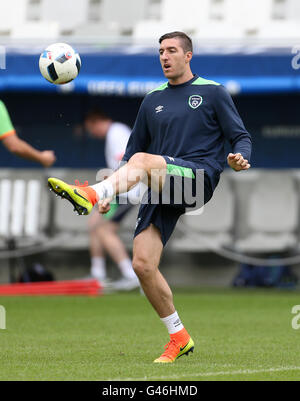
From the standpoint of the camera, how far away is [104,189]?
21.0ft

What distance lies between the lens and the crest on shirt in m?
7.18

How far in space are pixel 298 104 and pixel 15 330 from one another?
8.02m

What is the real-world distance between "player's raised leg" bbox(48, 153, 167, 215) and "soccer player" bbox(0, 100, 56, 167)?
10.8ft

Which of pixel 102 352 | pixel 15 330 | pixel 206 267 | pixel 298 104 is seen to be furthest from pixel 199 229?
pixel 102 352

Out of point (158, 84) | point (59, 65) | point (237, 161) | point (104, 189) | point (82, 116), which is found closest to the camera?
point (104, 189)

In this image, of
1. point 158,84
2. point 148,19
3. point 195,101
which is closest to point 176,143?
point 195,101

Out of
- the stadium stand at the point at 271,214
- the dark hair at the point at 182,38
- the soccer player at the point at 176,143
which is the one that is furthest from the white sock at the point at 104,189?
the stadium stand at the point at 271,214

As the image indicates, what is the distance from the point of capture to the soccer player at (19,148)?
32.2 feet

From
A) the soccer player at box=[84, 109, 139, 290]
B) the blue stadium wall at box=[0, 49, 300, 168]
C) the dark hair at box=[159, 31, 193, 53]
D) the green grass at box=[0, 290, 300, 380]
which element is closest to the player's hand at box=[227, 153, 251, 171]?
the dark hair at box=[159, 31, 193, 53]

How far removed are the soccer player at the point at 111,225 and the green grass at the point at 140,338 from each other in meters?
0.73

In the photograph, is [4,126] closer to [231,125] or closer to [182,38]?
[182,38]

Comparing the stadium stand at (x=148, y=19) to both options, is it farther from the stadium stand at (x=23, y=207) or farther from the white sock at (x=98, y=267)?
the white sock at (x=98, y=267)

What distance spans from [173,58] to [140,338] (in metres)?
2.67

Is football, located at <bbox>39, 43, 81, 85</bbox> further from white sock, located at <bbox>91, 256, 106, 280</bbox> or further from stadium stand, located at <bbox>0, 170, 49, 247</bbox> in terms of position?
stadium stand, located at <bbox>0, 170, 49, 247</bbox>
